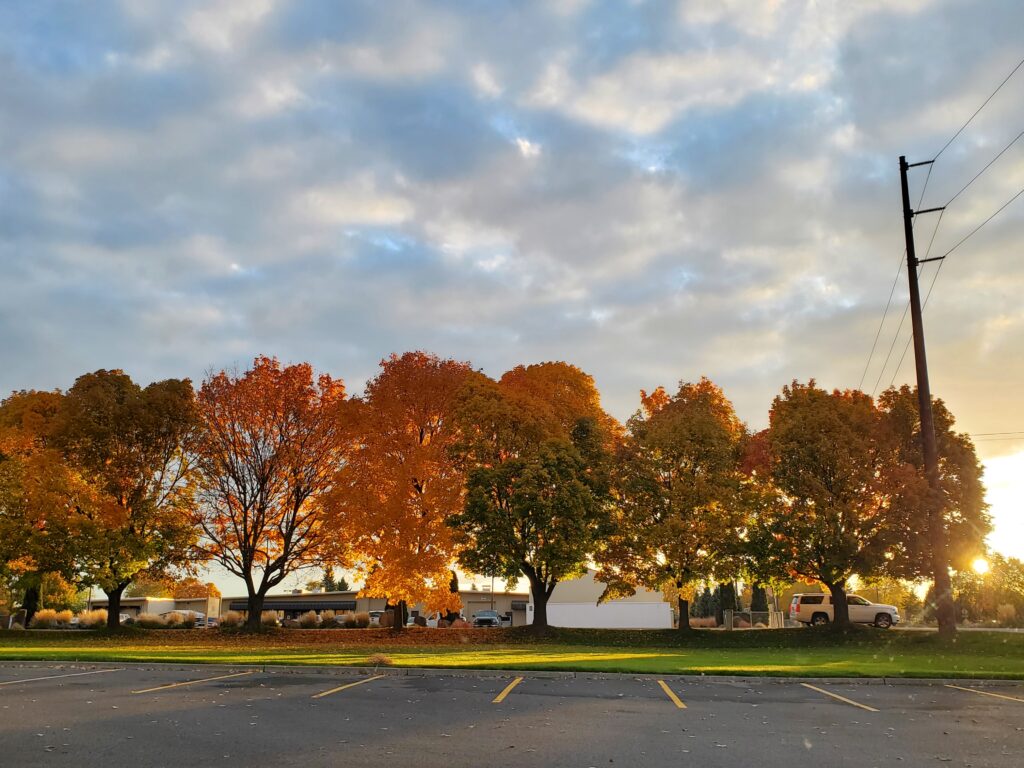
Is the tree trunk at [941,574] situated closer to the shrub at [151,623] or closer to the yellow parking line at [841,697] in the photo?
the yellow parking line at [841,697]

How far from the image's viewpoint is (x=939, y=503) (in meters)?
31.5

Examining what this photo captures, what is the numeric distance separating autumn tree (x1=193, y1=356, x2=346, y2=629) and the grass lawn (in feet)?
14.2

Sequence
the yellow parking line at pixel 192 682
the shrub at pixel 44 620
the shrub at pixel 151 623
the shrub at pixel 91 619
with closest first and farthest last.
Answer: the yellow parking line at pixel 192 682 < the shrub at pixel 151 623 < the shrub at pixel 91 619 < the shrub at pixel 44 620

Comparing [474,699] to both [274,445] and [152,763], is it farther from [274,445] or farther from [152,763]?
[274,445]

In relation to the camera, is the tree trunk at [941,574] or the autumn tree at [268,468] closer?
the tree trunk at [941,574]

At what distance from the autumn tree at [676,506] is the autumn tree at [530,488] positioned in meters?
1.27

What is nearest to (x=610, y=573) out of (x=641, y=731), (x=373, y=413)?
(x=373, y=413)

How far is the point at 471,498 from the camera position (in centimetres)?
3675

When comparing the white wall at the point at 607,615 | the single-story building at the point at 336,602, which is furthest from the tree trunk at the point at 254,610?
the single-story building at the point at 336,602

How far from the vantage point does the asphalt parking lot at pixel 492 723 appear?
28.7ft

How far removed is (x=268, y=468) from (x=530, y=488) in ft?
45.3

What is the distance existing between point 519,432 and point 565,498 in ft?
14.8

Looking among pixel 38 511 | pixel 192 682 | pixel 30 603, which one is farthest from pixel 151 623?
pixel 192 682

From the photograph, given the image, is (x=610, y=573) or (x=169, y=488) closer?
(x=610, y=573)
